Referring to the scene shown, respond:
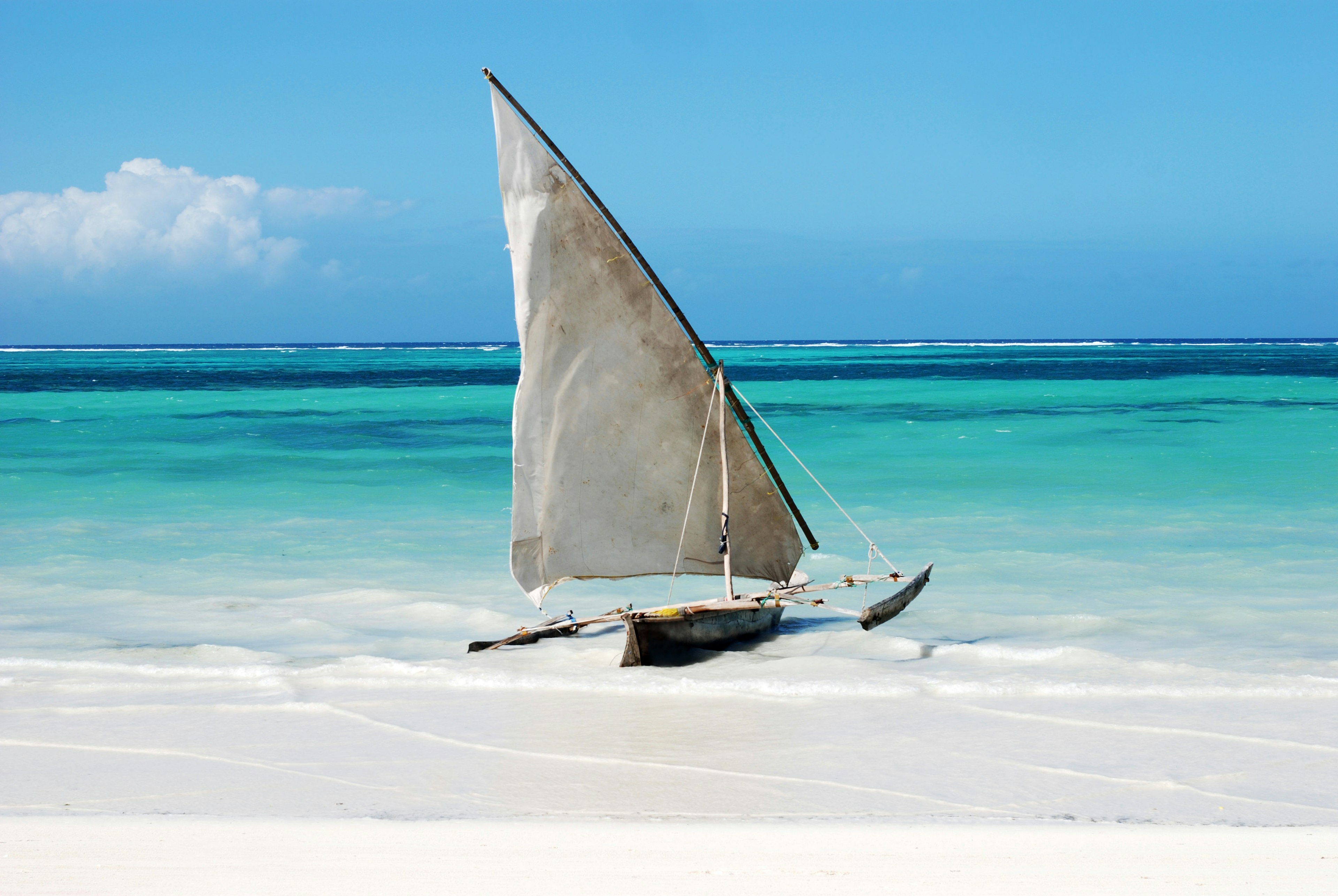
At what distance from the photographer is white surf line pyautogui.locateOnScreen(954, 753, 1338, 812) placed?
5.66 metres

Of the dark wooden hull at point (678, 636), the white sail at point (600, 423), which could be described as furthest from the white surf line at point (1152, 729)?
the white sail at point (600, 423)

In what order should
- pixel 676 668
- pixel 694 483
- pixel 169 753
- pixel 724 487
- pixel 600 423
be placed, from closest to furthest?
pixel 169 753
pixel 676 668
pixel 724 487
pixel 600 423
pixel 694 483

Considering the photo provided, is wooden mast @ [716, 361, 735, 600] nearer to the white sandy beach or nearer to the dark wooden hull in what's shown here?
the dark wooden hull

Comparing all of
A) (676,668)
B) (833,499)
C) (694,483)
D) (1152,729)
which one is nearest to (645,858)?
(676,668)

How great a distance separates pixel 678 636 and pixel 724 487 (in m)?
1.26

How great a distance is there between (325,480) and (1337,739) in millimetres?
19333

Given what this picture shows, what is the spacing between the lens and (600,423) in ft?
29.1

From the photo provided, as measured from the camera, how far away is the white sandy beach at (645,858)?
4.63 m

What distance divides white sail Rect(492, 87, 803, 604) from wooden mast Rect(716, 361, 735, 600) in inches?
6.2

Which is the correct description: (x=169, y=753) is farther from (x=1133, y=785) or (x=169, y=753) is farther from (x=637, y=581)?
(x=637, y=581)

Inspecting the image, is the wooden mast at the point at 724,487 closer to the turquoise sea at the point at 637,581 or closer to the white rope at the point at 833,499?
the white rope at the point at 833,499

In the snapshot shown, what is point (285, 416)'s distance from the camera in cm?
4078

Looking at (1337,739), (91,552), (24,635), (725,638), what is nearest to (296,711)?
(725,638)

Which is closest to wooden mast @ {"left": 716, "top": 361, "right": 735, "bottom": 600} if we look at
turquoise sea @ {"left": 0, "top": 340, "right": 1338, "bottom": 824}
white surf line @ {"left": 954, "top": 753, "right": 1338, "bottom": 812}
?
turquoise sea @ {"left": 0, "top": 340, "right": 1338, "bottom": 824}
